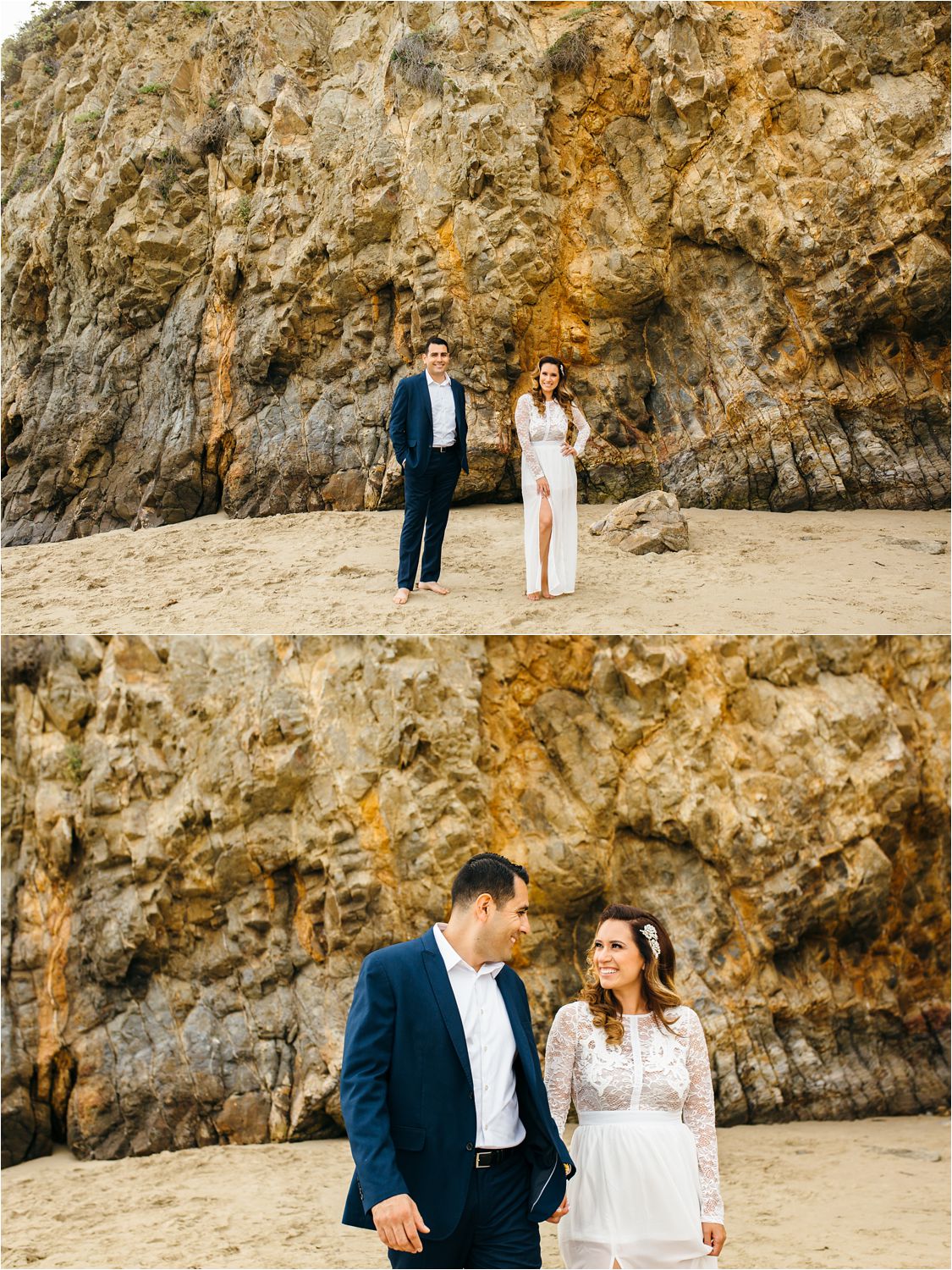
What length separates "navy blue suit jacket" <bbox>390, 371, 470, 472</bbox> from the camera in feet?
25.7

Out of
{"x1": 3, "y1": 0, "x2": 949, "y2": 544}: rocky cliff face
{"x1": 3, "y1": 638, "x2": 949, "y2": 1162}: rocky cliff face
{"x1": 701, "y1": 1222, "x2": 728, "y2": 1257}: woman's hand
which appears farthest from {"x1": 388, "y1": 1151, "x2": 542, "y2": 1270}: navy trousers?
{"x1": 3, "y1": 0, "x2": 949, "y2": 544}: rocky cliff face

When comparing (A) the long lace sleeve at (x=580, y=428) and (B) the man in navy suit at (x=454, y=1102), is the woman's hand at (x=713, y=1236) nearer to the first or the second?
(B) the man in navy suit at (x=454, y=1102)

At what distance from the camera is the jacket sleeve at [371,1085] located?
251 centimetres

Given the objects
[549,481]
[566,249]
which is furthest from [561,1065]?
[566,249]

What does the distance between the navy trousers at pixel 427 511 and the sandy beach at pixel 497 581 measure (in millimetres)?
274

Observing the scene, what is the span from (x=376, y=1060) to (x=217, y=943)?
5.65 meters

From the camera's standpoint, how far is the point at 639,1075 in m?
3.13

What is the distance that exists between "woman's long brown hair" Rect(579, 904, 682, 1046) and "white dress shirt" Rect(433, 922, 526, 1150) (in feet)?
1.53

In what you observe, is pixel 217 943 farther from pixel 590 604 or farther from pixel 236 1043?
pixel 590 604

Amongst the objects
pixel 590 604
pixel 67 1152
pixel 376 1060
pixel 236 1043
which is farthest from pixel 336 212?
pixel 376 1060

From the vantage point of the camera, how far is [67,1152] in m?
7.43

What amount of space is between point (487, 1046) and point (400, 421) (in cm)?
584

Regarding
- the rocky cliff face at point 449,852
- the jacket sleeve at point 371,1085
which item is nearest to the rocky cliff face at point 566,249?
the rocky cliff face at point 449,852

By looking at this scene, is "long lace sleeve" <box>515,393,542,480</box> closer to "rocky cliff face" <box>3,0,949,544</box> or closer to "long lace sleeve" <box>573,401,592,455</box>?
"long lace sleeve" <box>573,401,592,455</box>
